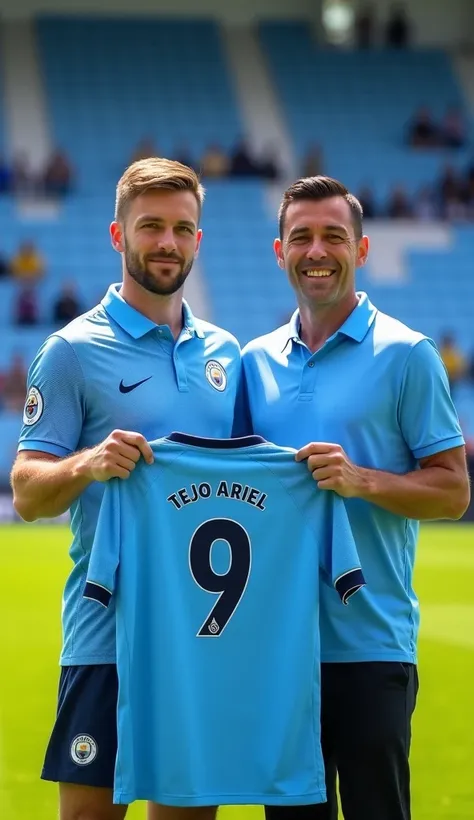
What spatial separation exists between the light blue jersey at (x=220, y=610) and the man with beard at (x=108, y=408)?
11 centimetres

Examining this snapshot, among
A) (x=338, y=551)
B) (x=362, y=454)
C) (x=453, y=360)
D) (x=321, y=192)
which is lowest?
(x=338, y=551)

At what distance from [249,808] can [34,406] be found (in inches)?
86.8

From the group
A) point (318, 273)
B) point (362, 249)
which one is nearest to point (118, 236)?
point (318, 273)

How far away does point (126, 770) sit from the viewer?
3420mm

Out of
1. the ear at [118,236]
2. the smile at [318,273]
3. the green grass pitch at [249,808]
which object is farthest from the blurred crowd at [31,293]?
the smile at [318,273]

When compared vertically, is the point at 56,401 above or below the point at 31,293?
below

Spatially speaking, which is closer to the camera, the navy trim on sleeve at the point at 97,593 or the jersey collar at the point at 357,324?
the navy trim on sleeve at the point at 97,593

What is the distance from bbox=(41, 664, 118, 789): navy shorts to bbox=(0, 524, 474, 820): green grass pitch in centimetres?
131

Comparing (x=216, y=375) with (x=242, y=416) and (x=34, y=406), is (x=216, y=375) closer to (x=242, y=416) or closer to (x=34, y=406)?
(x=242, y=416)

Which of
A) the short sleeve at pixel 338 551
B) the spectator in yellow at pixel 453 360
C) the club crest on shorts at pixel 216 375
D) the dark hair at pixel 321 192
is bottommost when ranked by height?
the short sleeve at pixel 338 551

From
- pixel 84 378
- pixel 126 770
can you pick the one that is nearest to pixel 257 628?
pixel 126 770

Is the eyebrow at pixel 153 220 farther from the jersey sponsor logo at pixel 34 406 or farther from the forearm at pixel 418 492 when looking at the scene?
the forearm at pixel 418 492

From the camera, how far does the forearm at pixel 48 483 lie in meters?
3.54

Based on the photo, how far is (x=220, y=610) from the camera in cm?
359
